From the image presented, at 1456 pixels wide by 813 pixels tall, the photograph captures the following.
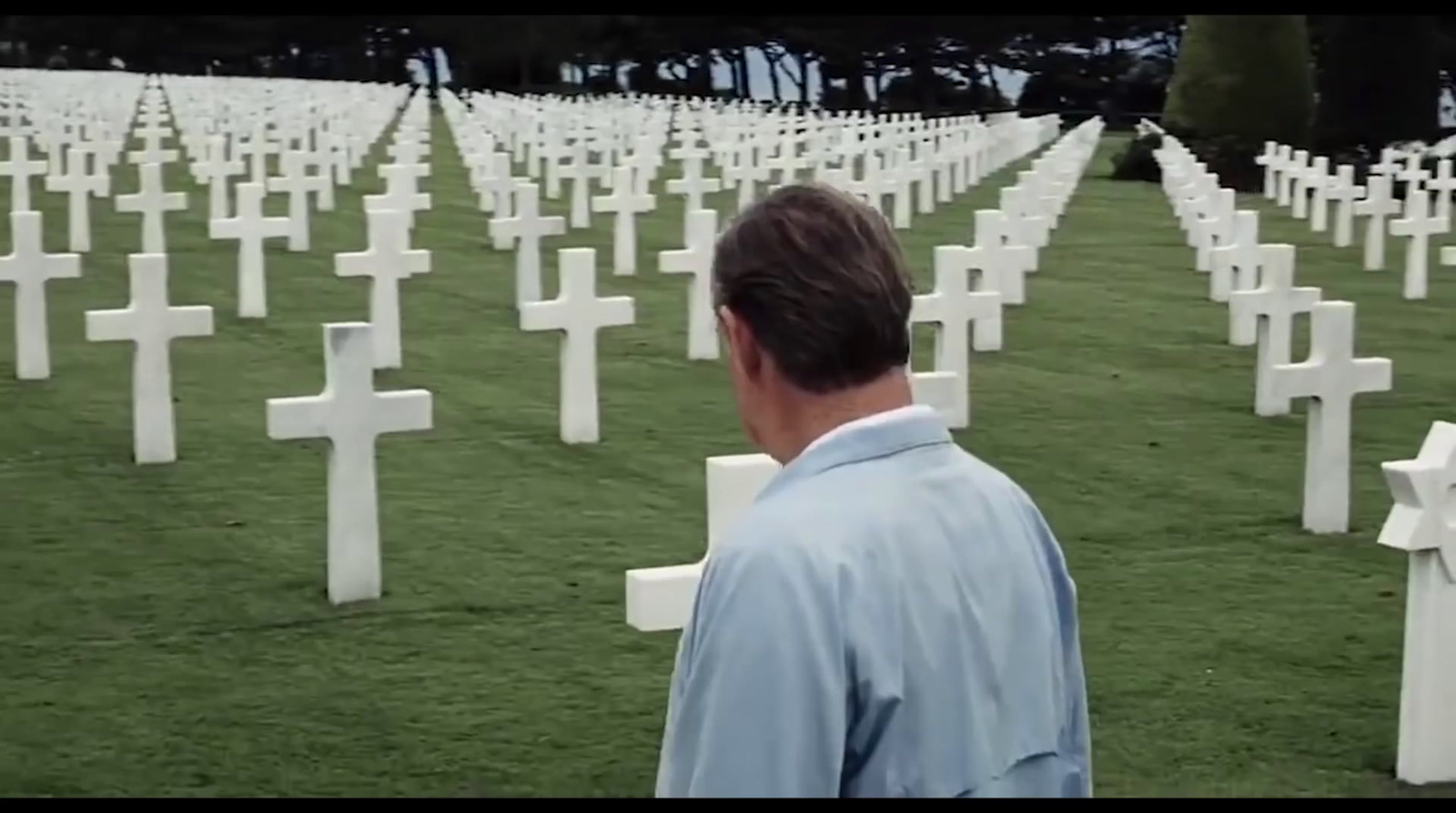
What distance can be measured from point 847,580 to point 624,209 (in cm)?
1168

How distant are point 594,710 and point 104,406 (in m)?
4.39

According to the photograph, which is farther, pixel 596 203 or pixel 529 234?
pixel 596 203

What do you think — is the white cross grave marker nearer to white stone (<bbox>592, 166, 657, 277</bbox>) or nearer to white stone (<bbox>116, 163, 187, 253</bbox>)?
white stone (<bbox>592, 166, 657, 277</bbox>)

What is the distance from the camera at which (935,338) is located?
8.72 metres

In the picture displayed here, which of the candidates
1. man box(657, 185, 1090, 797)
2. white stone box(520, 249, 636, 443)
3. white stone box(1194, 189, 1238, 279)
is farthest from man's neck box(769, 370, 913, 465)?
white stone box(1194, 189, 1238, 279)

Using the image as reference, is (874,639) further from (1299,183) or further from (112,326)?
(1299,183)

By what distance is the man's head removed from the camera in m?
1.94

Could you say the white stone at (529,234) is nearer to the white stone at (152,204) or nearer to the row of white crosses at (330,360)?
the row of white crosses at (330,360)

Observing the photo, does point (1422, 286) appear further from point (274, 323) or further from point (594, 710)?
point (594, 710)

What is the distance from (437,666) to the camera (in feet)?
16.6

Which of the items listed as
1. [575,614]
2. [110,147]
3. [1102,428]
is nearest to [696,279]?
[1102,428]

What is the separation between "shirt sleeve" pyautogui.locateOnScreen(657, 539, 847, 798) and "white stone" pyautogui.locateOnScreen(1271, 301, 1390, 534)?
16.1 ft

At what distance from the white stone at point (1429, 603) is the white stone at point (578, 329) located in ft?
13.3

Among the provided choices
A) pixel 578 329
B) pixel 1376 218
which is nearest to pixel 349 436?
pixel 578 329
